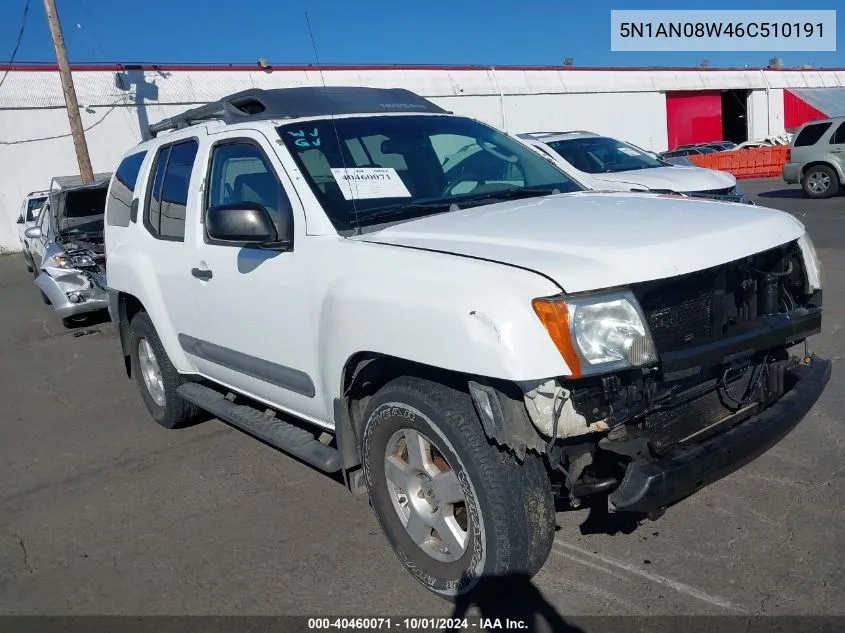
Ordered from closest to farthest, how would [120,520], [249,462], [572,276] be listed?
[572,276], [120,520], [249,462]

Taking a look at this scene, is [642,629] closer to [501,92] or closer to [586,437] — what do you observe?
[586,437]

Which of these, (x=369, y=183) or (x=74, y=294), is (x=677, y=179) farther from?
(x=74, y=294)

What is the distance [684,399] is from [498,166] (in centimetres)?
183

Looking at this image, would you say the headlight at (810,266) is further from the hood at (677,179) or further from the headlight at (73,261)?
the headlight at (73,261)

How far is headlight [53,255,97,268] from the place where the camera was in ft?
32.6

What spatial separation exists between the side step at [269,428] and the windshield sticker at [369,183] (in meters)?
1.17

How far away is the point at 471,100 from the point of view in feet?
108

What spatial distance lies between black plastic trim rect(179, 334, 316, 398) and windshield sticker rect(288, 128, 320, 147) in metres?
1.07

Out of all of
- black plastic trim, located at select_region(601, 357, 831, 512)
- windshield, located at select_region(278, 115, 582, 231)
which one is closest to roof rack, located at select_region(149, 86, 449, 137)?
windshield, located at select_region(278, 115, 582, 231)

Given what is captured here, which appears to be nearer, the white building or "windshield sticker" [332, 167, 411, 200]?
"windshield sticker" [332, 167, 411, 200]

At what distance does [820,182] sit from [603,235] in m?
16.7

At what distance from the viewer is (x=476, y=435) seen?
8.91 feet

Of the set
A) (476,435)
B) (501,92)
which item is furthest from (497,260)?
(501,92)

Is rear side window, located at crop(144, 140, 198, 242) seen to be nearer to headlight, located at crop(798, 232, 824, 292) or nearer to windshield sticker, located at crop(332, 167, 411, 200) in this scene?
windshield sticker, located at crop(332, 167, 411, 200)
